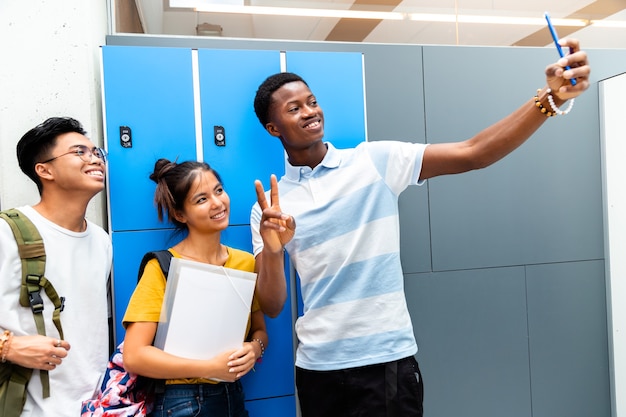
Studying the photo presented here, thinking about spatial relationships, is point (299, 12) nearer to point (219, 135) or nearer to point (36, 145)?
point (219, 135)

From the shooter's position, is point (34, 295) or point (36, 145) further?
point (36, 145)

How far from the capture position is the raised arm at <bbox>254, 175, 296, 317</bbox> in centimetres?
139

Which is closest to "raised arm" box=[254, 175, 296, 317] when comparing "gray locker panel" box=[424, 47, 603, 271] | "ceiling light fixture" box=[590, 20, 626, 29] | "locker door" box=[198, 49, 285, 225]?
"locker door" box=[198, 49, 285, 225]

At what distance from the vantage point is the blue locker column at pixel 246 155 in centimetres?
190

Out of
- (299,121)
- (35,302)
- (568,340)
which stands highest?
(299,121)

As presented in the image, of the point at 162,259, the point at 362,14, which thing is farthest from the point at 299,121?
the point at 362,14

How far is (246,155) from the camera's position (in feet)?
6.35

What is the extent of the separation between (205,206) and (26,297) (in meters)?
0.60

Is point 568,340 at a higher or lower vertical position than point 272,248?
lower

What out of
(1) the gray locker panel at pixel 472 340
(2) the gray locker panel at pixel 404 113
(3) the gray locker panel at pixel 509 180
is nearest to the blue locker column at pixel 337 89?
(2) the gray locker panel at pixel 404 113

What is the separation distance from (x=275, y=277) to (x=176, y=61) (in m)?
1.01

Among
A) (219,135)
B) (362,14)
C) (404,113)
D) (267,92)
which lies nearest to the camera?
(267,92)

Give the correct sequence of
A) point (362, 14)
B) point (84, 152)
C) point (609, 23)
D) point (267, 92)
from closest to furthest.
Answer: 1. point (84, 152)
2. point (267, 92)
3. point (362, 14)
4. point (609, 23)

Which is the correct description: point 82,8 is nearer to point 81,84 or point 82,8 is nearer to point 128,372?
point 81,84
